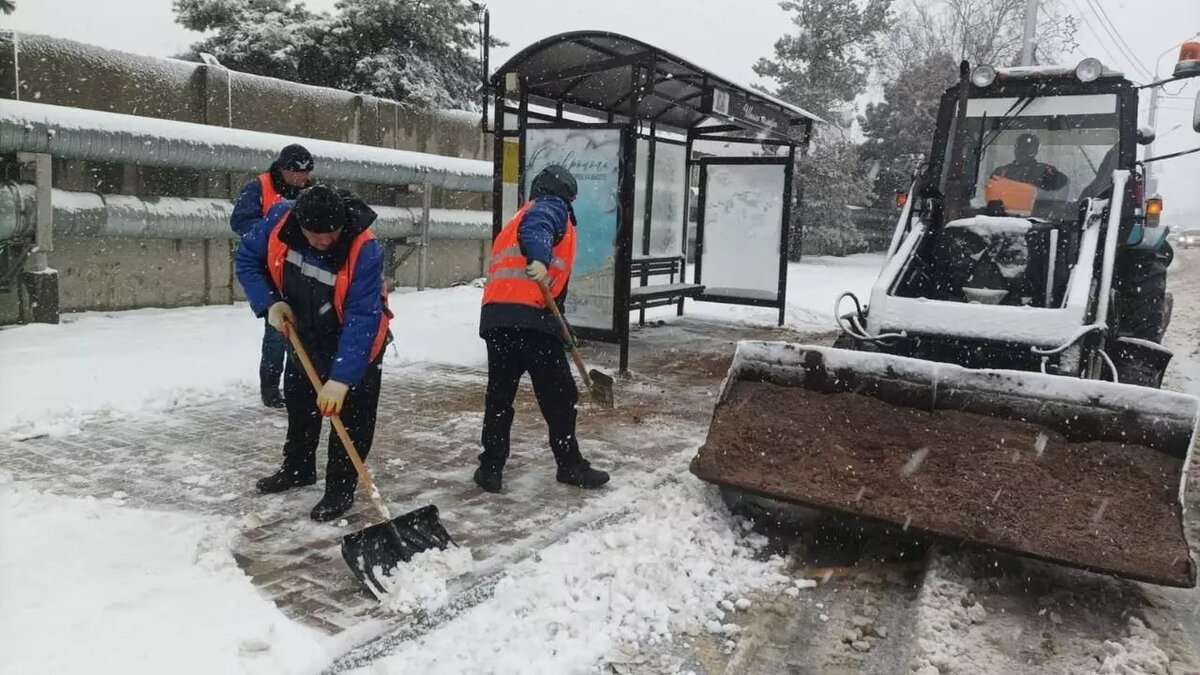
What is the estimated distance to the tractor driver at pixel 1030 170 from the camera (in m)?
6.00

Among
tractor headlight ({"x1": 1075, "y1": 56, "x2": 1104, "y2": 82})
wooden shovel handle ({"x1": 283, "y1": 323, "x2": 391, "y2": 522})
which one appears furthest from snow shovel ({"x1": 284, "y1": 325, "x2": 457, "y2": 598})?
tractor headlight ({"x1": 1075, "y1": 56, "x2": 1104, "y2": 82})

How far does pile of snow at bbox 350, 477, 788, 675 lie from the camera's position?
2992 millimetres

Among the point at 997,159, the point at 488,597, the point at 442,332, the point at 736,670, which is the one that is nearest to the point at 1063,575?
the point at 736,670

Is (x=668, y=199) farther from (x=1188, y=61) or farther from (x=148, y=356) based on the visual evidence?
(x=1188, y=61)

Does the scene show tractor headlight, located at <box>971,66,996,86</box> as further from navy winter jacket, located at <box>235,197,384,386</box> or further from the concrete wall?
the concrete wall

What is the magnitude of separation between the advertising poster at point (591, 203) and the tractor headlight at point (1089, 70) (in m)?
3.76

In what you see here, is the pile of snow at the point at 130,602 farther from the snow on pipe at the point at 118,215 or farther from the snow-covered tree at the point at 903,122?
the snow-covered tree at the point at 903,122

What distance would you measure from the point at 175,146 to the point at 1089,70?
8153 millimetres

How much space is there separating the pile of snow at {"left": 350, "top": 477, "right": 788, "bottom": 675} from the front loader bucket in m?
0.33

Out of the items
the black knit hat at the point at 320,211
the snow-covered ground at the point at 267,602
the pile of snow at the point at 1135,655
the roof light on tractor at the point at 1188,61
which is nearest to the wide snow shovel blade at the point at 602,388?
the snow-covered ground at the point at 267,602

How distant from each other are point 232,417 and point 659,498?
3203 mm

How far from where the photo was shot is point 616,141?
793cm

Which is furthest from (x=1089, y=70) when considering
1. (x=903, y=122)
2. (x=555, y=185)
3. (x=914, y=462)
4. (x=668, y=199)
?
(x=903, y=122)

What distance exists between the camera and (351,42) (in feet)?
47.0
